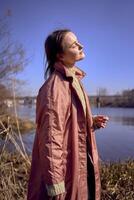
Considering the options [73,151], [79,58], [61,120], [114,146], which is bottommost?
[114,146]

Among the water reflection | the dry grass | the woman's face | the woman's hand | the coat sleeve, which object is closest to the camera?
the coat sleeve

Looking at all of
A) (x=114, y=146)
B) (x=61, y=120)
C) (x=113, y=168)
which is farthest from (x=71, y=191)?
(x=114, y=146)

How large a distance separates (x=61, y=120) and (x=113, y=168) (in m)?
3.29

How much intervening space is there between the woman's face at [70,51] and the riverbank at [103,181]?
221 cm

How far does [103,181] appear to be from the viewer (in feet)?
15.8

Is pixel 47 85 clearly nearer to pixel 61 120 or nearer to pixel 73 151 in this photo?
pixel 61 120

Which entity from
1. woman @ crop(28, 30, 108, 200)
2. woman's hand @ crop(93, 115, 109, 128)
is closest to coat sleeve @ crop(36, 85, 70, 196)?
woman @ crop(28, 30, 108, 200)

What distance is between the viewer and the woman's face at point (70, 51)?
96.2 inches

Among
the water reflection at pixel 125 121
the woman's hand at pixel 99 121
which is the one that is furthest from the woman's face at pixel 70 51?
the water reflection at pixel 125 121

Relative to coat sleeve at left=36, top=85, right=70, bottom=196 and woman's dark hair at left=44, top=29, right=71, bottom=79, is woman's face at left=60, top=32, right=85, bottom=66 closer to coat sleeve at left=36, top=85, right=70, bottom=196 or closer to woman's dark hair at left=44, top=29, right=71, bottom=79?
woman's dark hair at left=44, top=29, right=71, bottom=79

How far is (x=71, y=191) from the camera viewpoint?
230 cm

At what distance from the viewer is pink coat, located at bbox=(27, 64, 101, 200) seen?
2186 millimetres

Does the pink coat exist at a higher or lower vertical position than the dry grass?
higher

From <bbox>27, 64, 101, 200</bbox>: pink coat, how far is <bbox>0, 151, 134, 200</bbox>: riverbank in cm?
191
